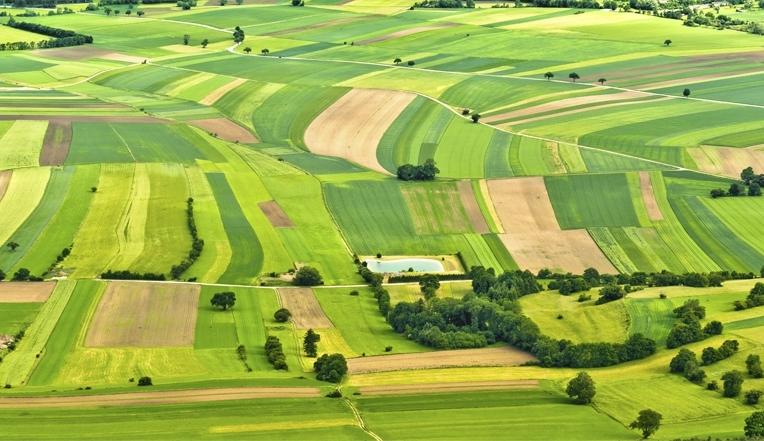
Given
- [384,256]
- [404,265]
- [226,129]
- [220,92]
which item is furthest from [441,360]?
[220,92]

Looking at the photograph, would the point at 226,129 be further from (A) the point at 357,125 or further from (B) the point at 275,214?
(B) the point at 275,214

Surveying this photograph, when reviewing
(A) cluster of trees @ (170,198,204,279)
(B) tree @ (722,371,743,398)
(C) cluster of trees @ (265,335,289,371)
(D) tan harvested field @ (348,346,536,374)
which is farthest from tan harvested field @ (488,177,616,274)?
(B) tree @ (722,371,743,398)

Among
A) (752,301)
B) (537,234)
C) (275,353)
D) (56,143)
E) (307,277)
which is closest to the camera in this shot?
(275,353)

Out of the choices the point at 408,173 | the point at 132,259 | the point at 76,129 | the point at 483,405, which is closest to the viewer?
the point at 483,405

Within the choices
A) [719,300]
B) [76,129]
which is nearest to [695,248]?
[719,300]

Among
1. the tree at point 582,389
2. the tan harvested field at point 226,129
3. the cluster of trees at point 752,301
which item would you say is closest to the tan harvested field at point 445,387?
the tree at point 582,389

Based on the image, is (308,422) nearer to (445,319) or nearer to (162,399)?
(162,399)

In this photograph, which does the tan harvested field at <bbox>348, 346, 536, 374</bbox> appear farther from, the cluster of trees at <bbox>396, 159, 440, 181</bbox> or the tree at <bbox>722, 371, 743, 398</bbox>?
the cluster of trees at <bbox>396, 159, 440, 181</bbox>
